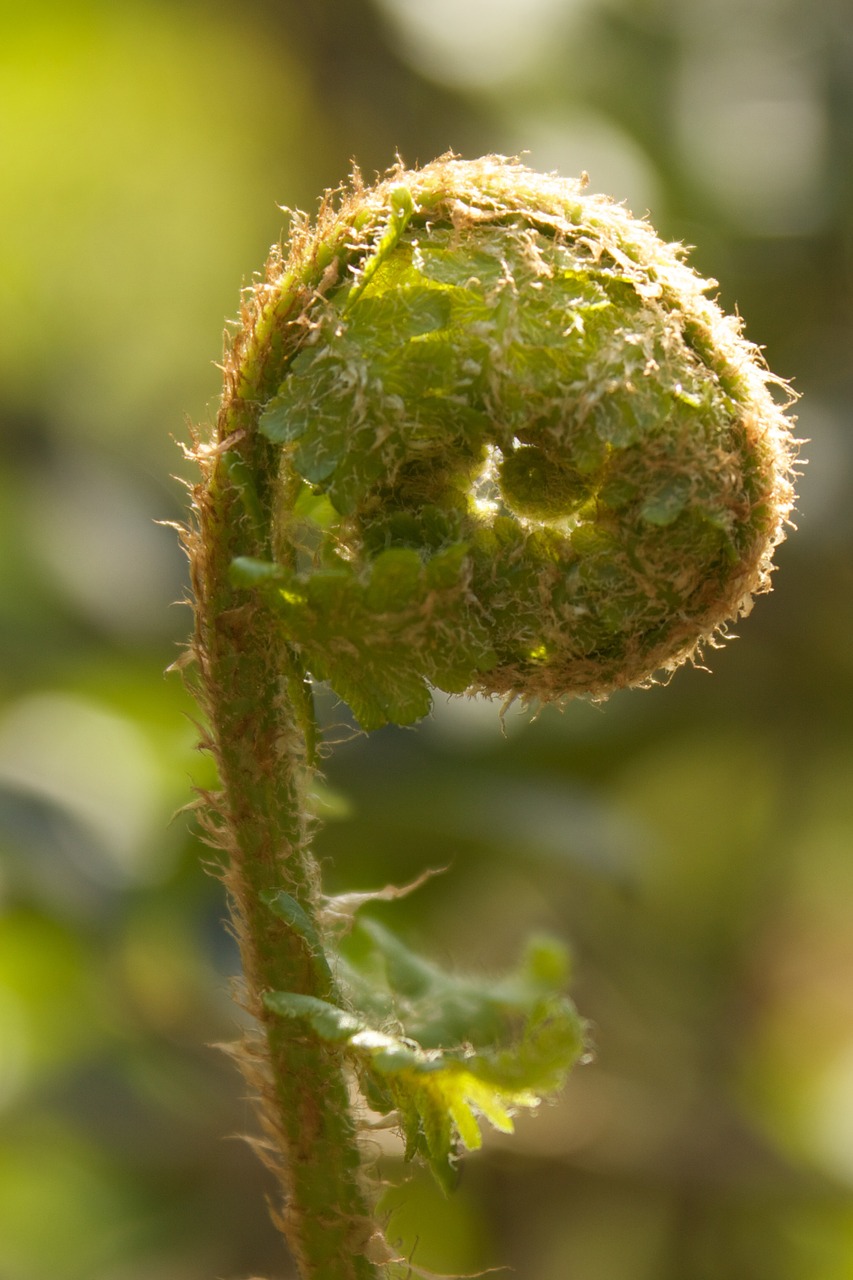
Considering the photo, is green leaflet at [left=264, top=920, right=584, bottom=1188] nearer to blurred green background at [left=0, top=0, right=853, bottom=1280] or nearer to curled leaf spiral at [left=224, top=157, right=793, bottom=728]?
curled leaf spiral at [left=224, top=157, right=793, bottom=728]

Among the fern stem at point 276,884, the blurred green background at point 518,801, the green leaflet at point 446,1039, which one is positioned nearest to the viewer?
the green leaflet at point 446,1039


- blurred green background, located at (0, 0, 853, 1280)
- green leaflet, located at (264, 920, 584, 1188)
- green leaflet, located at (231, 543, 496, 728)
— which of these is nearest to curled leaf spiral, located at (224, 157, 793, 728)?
green leaflet, located at (231, 543, 496, 728)

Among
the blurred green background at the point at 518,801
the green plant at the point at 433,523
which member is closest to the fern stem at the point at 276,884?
the green plant at the point at 433,523

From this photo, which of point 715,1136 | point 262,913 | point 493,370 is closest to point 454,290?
point 493,370

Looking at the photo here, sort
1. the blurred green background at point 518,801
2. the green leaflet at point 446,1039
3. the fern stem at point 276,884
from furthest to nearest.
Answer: the blurred green background at point 518,801 < the fern stem at point 276,884 < the green leaflet at point 446,1039

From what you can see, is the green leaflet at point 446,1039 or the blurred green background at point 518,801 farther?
the blurred green background at point 518,801

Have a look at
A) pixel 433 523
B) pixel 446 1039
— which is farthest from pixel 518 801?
pixel 433 523

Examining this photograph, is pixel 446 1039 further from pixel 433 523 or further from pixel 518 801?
pixel 518 801

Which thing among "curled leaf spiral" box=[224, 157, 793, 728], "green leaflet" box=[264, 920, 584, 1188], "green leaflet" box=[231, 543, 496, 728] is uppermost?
"curled leaf spiral" box=[224, 157, 793, 728]

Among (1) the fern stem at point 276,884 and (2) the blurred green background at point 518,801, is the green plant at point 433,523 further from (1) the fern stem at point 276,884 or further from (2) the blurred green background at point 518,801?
(2) the blurred green background at point 518,801
